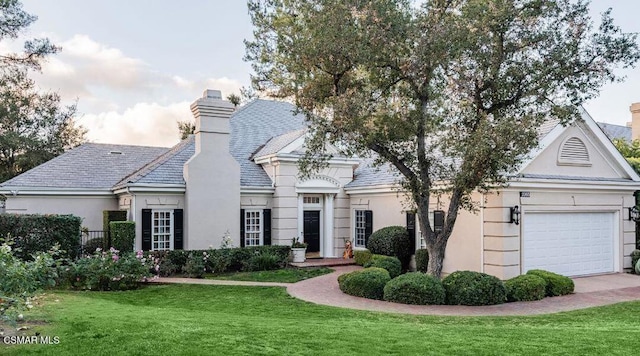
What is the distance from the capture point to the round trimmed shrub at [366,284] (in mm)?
12789

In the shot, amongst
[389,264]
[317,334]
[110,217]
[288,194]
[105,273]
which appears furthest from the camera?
[288,194]

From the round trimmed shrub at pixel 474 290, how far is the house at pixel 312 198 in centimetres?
229

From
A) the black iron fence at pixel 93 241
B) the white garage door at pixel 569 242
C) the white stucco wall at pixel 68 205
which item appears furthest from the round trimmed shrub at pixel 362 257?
the white stucco wall at pixel 68 205

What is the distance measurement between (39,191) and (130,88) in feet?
17.5

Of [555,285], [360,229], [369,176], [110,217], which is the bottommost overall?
[555,285]

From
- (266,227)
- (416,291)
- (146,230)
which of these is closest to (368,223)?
(266,227)

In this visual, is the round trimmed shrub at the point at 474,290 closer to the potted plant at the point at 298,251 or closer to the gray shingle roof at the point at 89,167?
the potted plant at the point at 298,251

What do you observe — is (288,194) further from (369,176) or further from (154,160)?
(154,160)

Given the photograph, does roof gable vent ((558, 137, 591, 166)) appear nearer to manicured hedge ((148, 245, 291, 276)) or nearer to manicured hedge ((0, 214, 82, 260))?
manicured hedge ((148, 245, 291, 276))

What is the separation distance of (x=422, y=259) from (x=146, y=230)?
968 cm

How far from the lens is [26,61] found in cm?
2053

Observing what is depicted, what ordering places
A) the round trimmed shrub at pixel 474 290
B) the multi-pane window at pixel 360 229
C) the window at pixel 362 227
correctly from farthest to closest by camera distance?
the multi-pane window at pixel 360 229, the window at pixel 362 227, the round trimmed shrub at pixel 474 290

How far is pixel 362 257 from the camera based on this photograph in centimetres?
1870

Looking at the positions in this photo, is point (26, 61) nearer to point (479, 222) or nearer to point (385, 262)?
point (385, 262)
